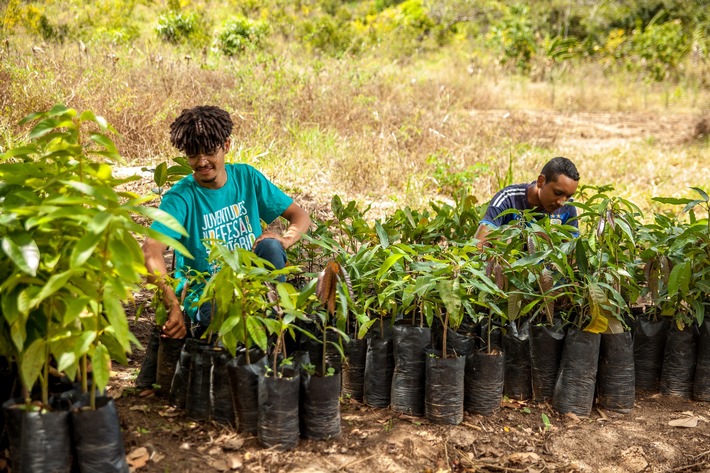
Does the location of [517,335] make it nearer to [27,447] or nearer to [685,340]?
[685,340]

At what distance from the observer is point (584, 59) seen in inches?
546

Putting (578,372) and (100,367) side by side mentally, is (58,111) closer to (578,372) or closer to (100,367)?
(100,367)

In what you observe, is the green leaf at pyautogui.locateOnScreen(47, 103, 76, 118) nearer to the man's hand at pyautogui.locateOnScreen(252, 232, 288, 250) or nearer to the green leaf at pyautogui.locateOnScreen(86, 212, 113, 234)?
the green leaf at pyautogui.locateOnScreen(86, 212, 113, 234)

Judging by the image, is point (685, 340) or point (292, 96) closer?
point (685, 340)

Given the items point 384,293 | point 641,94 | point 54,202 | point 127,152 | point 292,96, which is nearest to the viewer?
point 54,202

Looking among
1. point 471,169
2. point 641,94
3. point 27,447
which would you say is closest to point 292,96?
point 471,169

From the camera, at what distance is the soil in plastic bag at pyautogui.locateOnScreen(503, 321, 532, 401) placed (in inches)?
116

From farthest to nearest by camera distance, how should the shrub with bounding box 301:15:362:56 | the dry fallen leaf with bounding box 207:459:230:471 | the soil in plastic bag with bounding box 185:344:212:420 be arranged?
the shrub with bounding box 301:15:362:56
the soil in plastic bag with bounding box 185:344:212:420
the dry fallen leaf with bounding box 207:459:230:471

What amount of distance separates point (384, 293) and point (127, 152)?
10.9 feet

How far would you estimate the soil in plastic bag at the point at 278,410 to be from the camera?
2334 mm

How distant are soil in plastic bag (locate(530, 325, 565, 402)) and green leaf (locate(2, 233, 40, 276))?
1.87 metres

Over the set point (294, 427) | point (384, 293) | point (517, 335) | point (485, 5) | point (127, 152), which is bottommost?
point (294, 427)

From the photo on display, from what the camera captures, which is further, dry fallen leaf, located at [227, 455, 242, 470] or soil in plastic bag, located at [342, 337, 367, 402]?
soil in plastic bag, located at [342, 337, 367, 402]

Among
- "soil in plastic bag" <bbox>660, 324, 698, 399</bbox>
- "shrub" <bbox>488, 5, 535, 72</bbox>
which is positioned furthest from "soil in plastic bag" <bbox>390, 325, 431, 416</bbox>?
"shrub" <bbox>488, 5, 535, 72</bbox>
